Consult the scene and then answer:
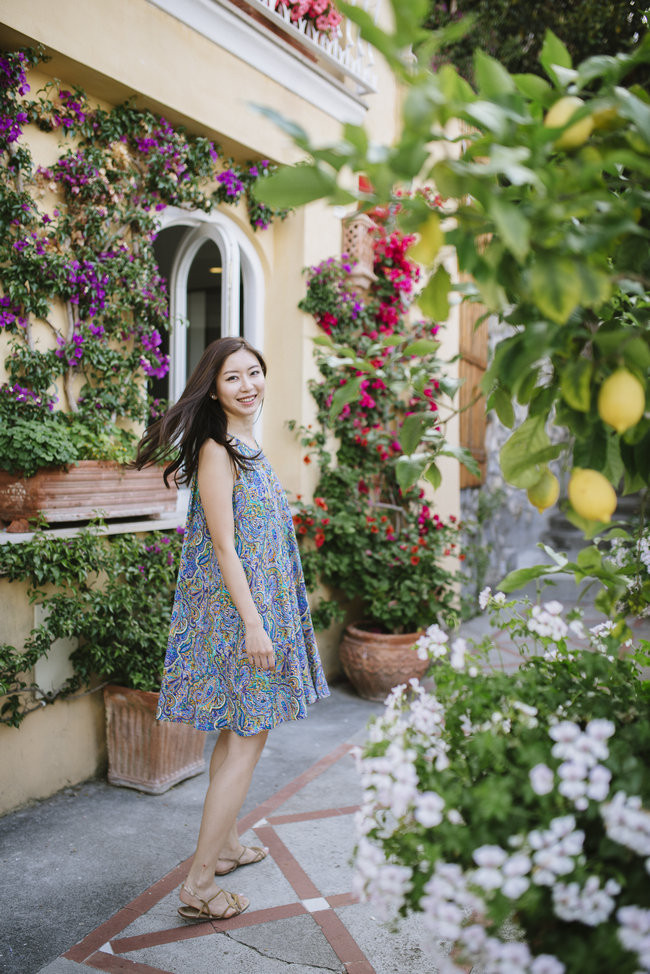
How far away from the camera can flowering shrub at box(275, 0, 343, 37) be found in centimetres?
388

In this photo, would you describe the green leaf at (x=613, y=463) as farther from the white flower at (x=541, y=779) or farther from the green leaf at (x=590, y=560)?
Answer: the white flower at (x=541, y=779)

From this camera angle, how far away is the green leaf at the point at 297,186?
69 centimetres

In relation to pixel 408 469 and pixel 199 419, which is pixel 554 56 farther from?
pixel 199 419

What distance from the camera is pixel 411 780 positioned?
915mm

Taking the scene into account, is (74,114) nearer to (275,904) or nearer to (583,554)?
(583,554)

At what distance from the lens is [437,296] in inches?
32.8

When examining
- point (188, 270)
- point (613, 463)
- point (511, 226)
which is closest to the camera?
point (511, 226)

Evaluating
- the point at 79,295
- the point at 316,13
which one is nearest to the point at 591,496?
the point at 79,295

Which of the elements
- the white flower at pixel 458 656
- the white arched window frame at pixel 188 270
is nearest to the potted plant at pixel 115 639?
the white arched window frame at pixel 188 270

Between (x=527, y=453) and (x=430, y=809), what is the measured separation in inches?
19.0

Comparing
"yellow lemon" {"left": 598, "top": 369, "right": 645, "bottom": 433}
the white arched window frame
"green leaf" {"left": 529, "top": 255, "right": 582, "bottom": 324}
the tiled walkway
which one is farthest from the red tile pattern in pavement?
the white arched window frame

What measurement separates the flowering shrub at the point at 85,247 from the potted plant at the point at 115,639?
38cm

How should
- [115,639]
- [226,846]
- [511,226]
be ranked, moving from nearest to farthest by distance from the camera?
[511,226], [226,846], [115,639]

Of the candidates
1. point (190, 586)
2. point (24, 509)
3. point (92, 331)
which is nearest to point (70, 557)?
point (24, 509)
